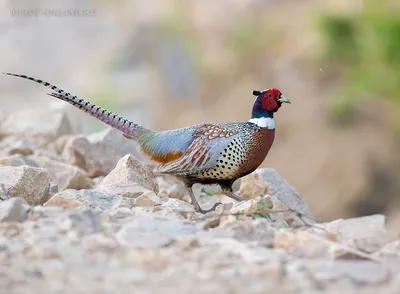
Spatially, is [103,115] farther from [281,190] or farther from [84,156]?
[281,190]

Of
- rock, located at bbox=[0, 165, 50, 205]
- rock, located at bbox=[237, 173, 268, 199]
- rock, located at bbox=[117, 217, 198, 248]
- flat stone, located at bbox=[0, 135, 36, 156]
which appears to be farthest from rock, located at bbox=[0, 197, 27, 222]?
flat stone, located at bbox=[0, 135, 36, 156]

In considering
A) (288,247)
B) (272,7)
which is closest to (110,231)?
(288,247)

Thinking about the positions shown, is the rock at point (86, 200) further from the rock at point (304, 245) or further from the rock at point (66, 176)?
the rock at point (304, 245)

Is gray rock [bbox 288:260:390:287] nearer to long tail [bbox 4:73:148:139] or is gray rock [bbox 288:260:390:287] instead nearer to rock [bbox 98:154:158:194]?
rock [bbox 98:154:158:194]

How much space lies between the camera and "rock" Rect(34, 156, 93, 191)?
543 cm

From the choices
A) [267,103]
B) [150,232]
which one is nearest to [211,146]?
[267,103]

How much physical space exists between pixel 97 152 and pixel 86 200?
1766mm

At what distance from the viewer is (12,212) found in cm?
357

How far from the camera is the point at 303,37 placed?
50.3 ft

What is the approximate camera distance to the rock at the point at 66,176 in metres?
5.43

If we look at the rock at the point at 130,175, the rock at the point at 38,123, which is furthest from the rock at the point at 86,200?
the rock at the point at 38,123

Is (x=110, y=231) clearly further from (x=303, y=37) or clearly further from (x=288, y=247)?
(x=303, y=37)

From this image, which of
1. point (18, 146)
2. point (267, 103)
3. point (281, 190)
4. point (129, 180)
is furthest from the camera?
point (18, 146)

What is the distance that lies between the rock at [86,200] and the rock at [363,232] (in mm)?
1095
